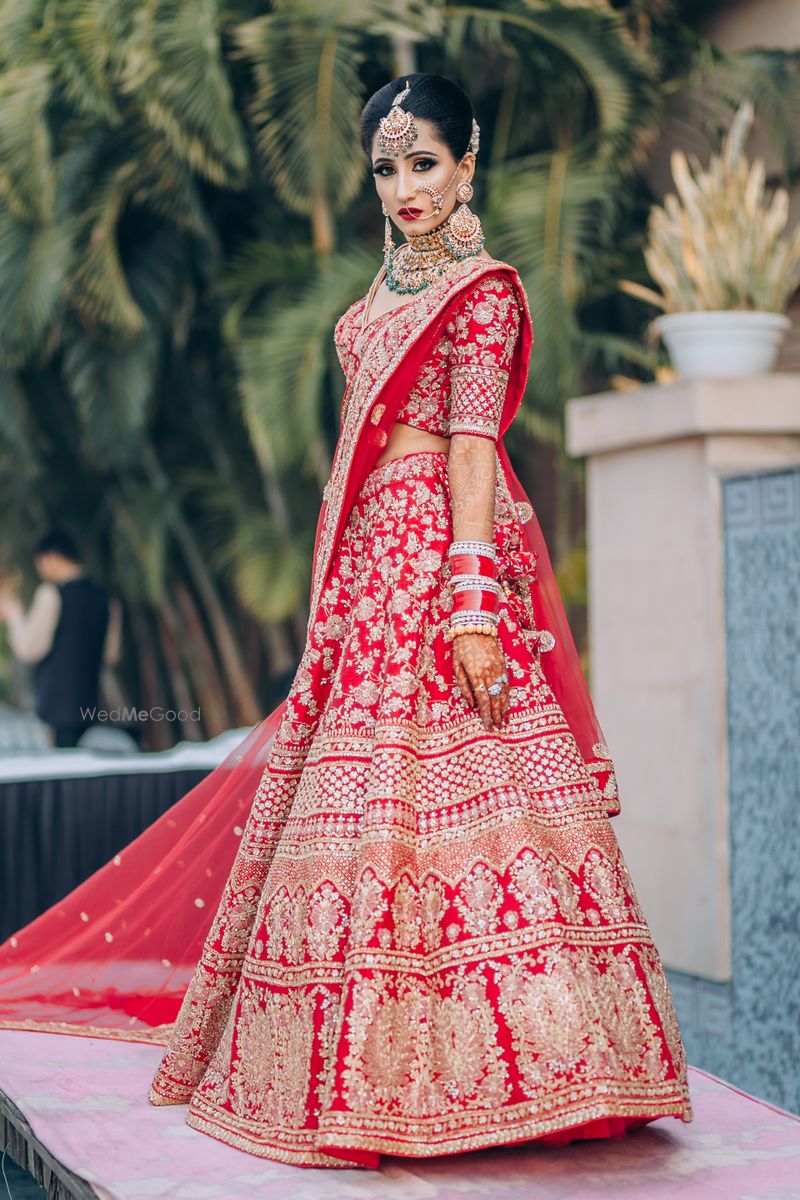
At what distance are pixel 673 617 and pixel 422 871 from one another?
2.63 meters

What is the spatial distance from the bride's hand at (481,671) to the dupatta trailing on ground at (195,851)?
9.3 inches

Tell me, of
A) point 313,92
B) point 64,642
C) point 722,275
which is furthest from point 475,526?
point 313,92

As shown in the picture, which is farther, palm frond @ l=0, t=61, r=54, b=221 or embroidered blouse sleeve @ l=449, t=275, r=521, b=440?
palm frond @ l=0, t=61, r=54, b=221

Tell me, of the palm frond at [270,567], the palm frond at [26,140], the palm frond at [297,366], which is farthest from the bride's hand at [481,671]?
the palm frond at [26,140]

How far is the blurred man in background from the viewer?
21.0 feet

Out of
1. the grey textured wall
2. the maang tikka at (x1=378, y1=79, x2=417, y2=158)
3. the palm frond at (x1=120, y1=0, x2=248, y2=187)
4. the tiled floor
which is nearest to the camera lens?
the tiled floor

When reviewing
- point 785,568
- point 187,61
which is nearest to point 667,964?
point 785,568

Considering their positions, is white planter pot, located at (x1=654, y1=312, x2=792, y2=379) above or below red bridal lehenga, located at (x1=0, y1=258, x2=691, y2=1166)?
above

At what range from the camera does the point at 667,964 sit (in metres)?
4.98

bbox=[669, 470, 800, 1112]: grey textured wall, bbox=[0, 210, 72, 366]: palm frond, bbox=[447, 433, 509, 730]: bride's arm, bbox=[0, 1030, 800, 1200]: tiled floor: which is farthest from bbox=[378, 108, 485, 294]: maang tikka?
bbox=[0, 210, 72, 366]: palm frond

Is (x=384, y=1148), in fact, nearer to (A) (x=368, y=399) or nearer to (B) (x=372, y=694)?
(B) (x=372, y=694)

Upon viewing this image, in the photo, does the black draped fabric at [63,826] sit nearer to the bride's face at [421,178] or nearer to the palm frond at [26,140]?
the bride's face at [421,178]

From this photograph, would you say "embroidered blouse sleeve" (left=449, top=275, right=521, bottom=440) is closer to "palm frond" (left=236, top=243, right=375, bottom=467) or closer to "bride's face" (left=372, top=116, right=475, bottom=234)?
"bride's face" (left=372, top=116, right=475, bottom=234)

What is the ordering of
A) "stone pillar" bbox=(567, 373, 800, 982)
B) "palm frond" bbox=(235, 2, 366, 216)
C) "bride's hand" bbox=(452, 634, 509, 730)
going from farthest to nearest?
"palm frond" bbox=(235, 2, 366, 216)
"stone pillar" bbox=(567, 373, 800, 982)
"bride's hand" bbox=(452, 634, 509, 730)
